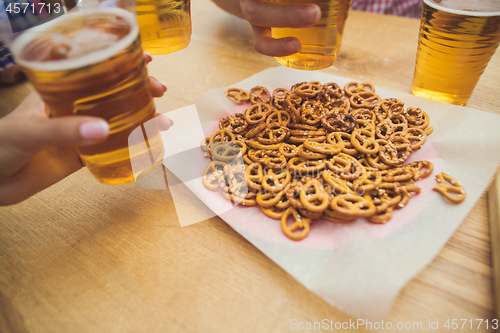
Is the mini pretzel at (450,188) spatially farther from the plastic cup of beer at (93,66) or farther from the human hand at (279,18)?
the plastic cup of beer at (93,66)

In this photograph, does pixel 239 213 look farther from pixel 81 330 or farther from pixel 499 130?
pixel 499 130

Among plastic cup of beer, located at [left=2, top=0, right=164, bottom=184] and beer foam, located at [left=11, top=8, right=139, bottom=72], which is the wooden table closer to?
plastic cup of beer, located at [left=2, top=0, right=164, bottom=184]

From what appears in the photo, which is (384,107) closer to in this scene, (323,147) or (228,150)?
(323,147)

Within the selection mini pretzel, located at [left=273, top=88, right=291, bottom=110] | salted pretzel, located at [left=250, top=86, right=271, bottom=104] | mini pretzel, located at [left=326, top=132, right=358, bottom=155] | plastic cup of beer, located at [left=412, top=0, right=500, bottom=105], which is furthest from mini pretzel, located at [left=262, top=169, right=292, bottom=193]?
plastic cup of beer, located at [left=412, top=0, right=500, bottom=105]

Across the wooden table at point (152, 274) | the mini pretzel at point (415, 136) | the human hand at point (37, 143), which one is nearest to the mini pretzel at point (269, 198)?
the wooden table at point (152, 274)

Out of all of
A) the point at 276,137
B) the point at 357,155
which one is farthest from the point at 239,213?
the point at 357,155

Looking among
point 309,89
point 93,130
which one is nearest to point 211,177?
point 93,130
